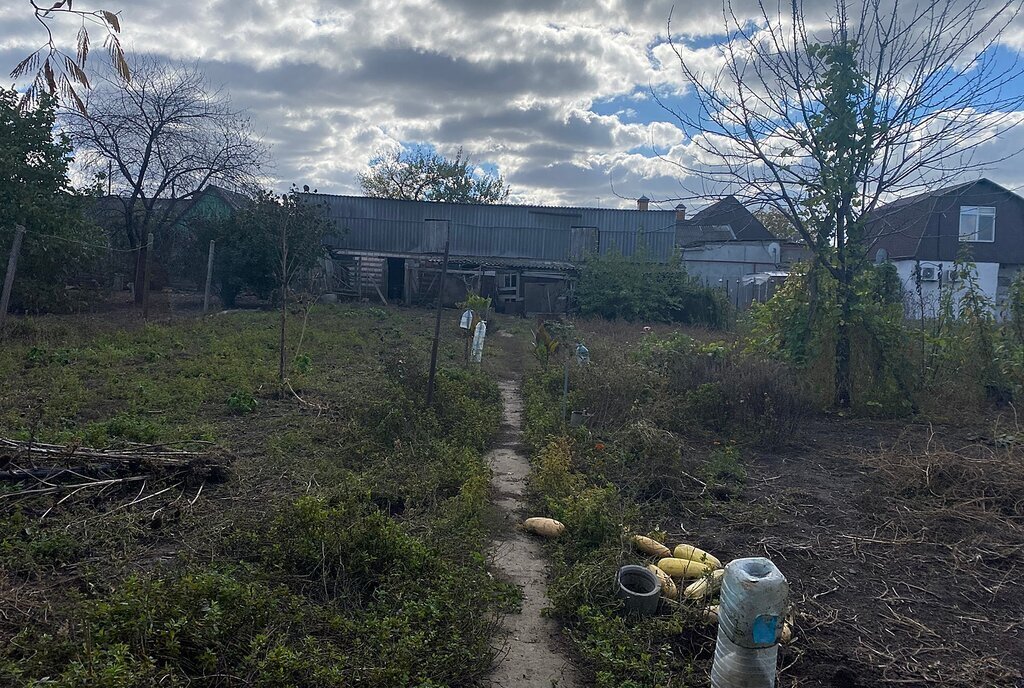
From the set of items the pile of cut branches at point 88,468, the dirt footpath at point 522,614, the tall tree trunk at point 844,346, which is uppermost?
the tall tree trunk at point 844,346

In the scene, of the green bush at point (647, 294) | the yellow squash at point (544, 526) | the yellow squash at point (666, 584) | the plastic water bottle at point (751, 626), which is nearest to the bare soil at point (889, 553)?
the yellow squash at point (666, 584)

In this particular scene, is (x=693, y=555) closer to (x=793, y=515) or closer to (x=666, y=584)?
(x=666, y=584)

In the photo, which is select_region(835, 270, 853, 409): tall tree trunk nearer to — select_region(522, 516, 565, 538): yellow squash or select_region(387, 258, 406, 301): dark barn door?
select_region(522, 516, 565, 538): yellow squash

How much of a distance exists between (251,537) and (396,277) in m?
26.7

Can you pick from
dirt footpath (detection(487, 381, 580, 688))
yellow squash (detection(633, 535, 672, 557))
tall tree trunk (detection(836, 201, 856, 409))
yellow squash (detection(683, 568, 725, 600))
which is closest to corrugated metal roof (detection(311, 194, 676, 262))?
tall tree trunk (detection(836, 201, 856, 409))

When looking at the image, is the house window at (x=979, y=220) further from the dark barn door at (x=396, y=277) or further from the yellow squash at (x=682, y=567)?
the yellow squash at (x=682, y=567)

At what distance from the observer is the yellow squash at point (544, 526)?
530 centimetres

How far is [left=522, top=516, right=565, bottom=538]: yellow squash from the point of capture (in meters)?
5.30

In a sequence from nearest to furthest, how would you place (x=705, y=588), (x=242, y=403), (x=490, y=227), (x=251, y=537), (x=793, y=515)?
(x=705, y=588), (x=251, y=537), (x=793, y=515), (x=242, y=403), (x=490, y=227)

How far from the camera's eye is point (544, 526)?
5344 mm

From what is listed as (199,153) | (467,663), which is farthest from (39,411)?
(199,153)

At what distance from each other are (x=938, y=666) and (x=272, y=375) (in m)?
8.49

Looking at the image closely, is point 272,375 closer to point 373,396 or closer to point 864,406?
point 373,396

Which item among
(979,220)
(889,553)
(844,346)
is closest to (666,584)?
(889,553)
